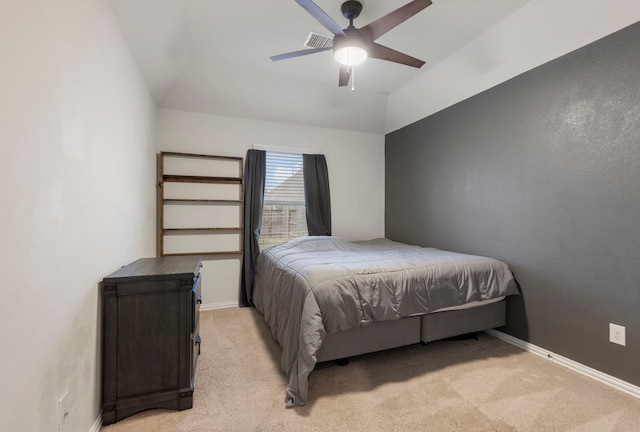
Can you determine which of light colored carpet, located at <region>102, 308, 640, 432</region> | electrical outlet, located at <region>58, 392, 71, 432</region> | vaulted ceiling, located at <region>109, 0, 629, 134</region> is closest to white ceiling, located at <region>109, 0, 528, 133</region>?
vaulted ceiling, located at <region>109, 0, 629, 134</region>

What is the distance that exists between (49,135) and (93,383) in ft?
4.14

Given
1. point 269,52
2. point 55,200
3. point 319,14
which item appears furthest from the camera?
point 269,52

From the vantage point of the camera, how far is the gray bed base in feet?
6.95

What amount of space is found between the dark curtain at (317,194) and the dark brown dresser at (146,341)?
242 cm

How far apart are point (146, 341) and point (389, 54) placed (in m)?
2.56

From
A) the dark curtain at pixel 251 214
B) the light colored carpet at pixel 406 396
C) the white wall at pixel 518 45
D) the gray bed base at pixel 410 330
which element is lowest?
the light colored carpet at pixel 406 396

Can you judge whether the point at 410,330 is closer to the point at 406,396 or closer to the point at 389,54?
the point at 406,396

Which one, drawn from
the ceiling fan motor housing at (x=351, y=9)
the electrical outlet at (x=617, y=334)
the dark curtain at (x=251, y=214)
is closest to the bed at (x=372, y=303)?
the electrical outlet at (x=617, y=334)

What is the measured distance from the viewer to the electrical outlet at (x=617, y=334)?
1.99m

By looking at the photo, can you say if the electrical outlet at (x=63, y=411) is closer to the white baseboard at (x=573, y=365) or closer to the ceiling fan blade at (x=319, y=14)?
the ceiling fan blade at (x=319, y=14)

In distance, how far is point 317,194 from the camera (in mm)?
4102

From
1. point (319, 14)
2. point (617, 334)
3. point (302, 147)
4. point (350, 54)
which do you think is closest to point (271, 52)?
point (350, 54)

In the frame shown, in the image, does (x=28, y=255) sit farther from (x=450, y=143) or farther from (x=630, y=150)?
(x=450, y=143)

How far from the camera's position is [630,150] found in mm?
1954
